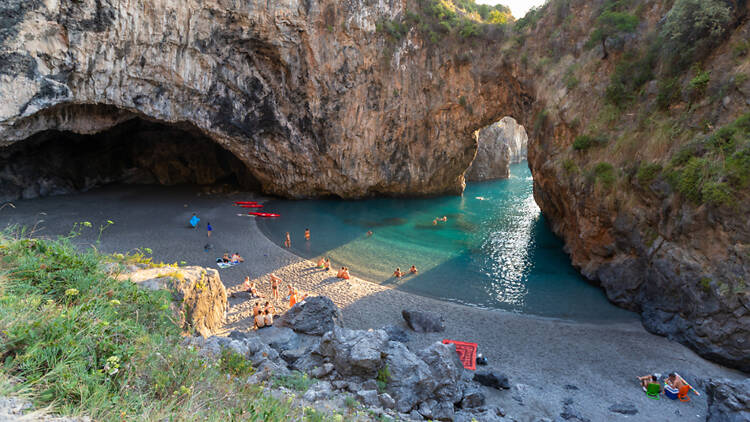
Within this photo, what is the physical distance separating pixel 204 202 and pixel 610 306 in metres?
27.3

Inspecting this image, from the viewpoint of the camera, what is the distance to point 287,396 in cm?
555

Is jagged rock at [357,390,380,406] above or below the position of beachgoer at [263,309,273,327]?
above

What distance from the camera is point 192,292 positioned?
33.5ft

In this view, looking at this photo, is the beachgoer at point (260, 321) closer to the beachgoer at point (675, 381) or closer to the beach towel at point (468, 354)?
the beach towel at point (468, 354)

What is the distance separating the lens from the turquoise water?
644 inches

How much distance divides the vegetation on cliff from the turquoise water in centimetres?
1279

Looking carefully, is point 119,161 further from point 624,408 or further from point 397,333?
point 624,408

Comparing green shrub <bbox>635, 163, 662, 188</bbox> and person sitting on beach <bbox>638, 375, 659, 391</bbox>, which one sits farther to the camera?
green shrub <bbox>635, 163, 662, 188</bbox>

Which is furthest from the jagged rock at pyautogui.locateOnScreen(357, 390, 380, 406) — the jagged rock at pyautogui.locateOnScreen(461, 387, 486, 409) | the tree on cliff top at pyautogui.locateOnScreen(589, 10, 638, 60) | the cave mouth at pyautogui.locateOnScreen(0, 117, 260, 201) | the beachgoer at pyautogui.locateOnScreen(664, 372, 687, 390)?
the cave mouth at pyautogui.locateOnScreen(0, 117, 260, 201)

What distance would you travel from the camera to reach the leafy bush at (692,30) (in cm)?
1316

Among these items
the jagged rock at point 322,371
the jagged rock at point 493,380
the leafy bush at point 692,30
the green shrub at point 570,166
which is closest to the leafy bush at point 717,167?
the leafy bush at point 692,30

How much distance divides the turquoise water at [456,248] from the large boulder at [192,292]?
785 cm

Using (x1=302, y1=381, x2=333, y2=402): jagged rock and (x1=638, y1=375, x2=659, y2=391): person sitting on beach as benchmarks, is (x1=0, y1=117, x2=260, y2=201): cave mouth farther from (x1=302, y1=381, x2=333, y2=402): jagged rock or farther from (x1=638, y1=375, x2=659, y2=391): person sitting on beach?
(x1=638, y1=375, x2=659, y2=391): person sitting on beach

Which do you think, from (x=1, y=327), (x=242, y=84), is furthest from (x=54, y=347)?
(x=242, y=84)
